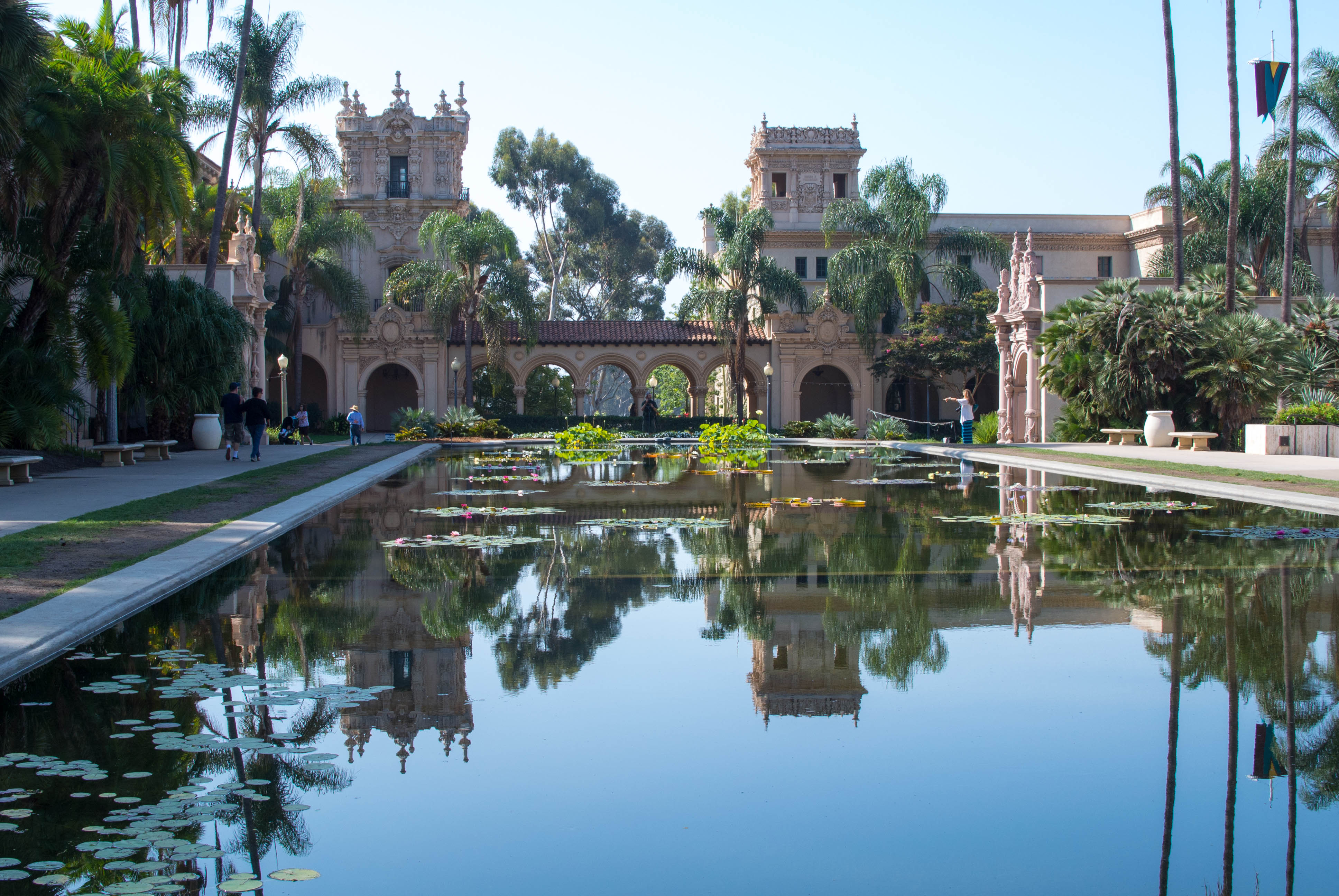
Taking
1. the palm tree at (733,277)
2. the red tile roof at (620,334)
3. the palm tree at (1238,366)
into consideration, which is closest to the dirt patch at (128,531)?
the palm tree at (1238,366)

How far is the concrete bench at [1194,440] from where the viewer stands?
27469 millimetres

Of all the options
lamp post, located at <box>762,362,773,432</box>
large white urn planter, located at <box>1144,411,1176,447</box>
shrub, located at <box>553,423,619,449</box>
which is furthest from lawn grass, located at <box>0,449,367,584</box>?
lamp post, located at <box>762,362,773,432</box>

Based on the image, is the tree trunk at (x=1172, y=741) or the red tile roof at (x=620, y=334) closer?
the tree trunk at (x=1172, y=741)

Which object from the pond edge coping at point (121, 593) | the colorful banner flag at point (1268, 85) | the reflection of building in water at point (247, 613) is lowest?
the reflection of building in water at point (247, 613)

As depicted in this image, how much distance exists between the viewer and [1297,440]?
84.0ft

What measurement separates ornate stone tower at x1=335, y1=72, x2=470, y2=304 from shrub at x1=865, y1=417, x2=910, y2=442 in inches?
903

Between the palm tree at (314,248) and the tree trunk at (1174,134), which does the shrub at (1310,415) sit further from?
the palm tree at (314,248)

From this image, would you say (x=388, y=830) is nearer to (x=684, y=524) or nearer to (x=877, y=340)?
(x=684, y=524)

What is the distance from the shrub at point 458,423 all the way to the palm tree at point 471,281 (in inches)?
153

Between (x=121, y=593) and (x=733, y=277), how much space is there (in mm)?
40304

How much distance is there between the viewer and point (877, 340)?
162ft

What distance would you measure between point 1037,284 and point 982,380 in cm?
1703

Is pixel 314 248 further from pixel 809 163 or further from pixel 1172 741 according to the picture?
pixel 1172 741

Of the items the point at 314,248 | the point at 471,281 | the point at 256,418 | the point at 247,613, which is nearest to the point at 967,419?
the point at 256,418
